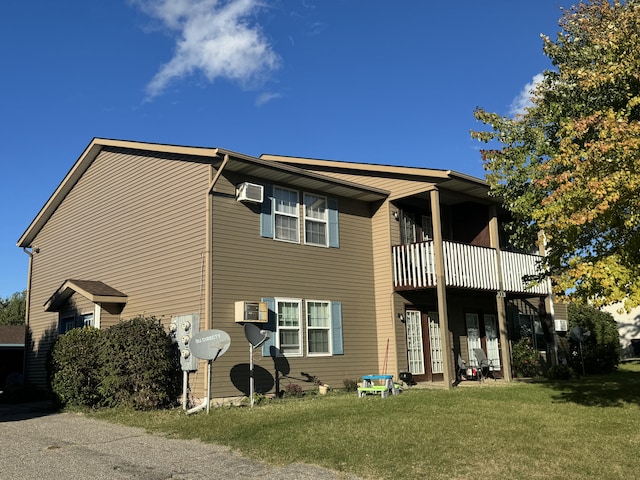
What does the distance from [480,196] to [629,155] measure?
882 centimetres

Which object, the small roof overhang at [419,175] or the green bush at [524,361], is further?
the green bush at [524,361]

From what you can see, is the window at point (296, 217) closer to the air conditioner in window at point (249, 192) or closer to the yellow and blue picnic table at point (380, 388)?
the air conditioner in window at point (249, 192)

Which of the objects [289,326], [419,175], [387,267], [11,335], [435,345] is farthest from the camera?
[11,335]

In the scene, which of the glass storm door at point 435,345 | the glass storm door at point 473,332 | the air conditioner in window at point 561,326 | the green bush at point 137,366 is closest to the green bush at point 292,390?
the green bush at point 137,366

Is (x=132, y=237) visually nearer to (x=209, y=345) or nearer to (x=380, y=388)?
(x=209, y=345)

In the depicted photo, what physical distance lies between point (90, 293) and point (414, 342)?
8675 millimetres

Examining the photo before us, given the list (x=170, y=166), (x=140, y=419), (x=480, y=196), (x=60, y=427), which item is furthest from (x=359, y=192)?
(x=60, y=427)

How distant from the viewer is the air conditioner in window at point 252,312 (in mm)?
12586

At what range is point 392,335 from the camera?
15555 mm

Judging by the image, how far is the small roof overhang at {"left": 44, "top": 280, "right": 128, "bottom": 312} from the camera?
14.6 meters

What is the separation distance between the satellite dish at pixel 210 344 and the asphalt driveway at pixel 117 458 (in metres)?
1.86

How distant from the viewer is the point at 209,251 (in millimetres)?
12516

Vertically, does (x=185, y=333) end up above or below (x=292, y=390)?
above

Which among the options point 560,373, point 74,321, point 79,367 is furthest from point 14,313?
point 560,373
